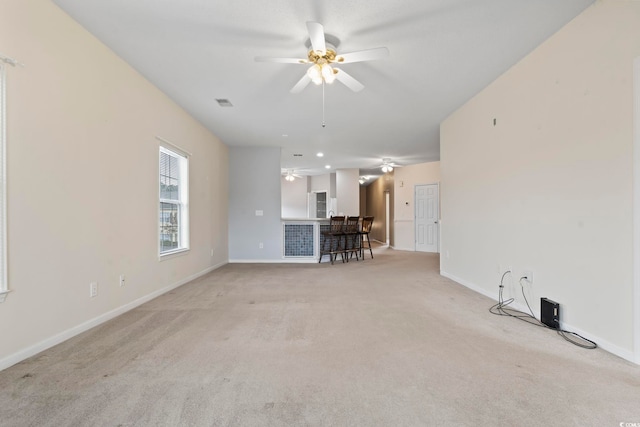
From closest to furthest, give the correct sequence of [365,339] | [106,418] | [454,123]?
[106,418] → [365,339] → [454,123]

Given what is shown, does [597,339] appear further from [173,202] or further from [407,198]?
[407,198]

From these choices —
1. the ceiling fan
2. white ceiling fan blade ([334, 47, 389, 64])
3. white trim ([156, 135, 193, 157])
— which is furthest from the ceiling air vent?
white ceiling fan blade ([334, 47, 389, 64])

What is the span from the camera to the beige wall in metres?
1.91

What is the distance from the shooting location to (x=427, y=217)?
825 cm

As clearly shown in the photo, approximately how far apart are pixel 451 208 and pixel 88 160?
454 cm

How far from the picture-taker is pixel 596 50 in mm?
2143

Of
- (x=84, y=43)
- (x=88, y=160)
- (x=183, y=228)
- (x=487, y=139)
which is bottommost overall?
(x=183, y=228)

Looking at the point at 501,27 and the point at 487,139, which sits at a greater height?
the point at 501,27

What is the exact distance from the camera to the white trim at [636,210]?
6.11 feet

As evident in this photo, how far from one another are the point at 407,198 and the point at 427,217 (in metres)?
0.87

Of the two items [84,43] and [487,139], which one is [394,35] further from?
[84,43]

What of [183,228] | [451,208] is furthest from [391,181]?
[183,228]

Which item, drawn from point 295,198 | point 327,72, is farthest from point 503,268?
point 295,198

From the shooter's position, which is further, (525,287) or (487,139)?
(487,139)
